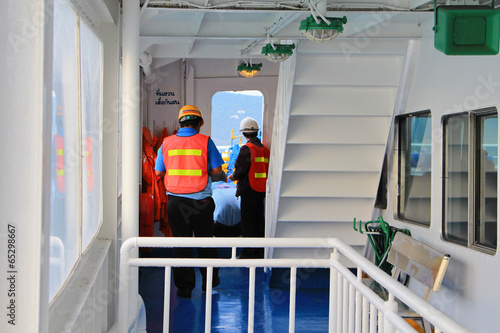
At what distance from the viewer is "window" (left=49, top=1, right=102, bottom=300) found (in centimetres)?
212

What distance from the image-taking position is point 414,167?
5.84 metres

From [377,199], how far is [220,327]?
244 centimetres

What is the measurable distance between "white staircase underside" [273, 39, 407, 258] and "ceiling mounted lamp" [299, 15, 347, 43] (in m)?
1.31

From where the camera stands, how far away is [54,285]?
216cm

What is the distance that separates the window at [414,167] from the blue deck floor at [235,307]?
4.81ft

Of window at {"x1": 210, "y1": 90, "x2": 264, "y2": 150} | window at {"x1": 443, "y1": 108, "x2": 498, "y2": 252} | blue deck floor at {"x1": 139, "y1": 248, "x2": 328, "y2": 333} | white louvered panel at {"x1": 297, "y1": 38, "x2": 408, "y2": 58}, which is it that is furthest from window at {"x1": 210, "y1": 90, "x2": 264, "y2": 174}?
window at {"x1": 443, "y1": 108, "x2": 498, "y2": 252}

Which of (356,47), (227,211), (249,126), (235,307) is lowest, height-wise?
(235,307)

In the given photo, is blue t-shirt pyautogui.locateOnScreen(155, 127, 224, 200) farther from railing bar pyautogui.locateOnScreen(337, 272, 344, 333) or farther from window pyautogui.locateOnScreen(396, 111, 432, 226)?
railing bar pyautogui.locateOnScreen(337, 272, 344, 333)

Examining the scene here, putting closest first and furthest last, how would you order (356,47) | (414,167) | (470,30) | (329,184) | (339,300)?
(339,300)
(470,30)
(356,47)
(414,167)
(329,184)

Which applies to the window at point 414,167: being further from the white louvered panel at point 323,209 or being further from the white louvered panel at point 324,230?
the white louvered panel at point 324,230

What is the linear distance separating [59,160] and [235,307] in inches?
174

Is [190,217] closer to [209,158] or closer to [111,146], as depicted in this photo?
[209,158]

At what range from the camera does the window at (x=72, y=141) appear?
212 cm

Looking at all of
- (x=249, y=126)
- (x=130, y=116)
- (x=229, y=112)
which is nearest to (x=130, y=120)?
(x=130, y=116)
